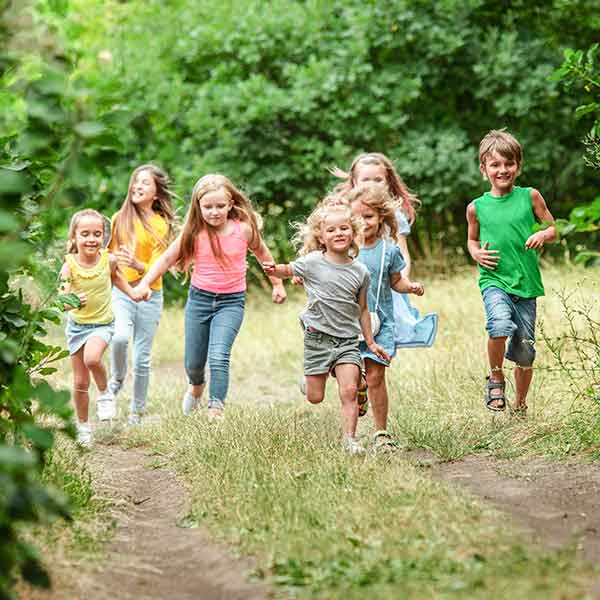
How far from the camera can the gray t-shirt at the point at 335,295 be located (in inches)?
228

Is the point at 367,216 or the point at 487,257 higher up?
the point at 367,216

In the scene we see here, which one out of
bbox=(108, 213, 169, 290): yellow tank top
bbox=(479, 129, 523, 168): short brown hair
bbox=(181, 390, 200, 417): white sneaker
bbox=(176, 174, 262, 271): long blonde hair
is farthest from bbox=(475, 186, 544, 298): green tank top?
bbox=(108, 213, 169, 290): yellow tank top

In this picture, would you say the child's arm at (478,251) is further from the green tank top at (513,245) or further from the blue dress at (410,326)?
the blue dress at (410,326)

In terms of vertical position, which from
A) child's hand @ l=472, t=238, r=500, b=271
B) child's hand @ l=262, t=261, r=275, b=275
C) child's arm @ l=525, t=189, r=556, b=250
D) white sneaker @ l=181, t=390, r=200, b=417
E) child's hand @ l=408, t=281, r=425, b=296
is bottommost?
white sneaker @ l=181, t=390, r=200, b=417

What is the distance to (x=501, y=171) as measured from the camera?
6453mm

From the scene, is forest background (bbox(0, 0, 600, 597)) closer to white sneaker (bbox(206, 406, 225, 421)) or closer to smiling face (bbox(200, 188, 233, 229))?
smiling face (bbox(200, 188, 233, 229))

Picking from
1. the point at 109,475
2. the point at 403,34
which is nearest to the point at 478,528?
the point at 109,475

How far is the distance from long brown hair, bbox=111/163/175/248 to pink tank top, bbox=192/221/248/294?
101 centimetres

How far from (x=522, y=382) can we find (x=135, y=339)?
3039 millimetres

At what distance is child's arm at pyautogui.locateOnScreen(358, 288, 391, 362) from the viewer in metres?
5.87

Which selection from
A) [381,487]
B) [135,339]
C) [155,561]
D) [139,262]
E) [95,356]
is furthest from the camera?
[135,339]

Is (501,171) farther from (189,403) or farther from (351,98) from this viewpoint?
(351,98)

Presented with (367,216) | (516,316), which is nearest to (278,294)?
(367,216)

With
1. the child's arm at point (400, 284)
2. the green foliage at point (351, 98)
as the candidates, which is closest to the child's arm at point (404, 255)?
the child's arm at point (400, 284)
